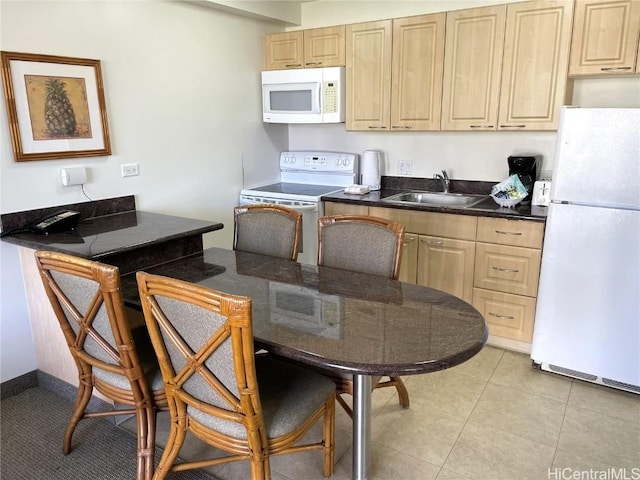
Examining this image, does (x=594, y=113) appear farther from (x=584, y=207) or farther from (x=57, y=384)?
(x=57, y=384)

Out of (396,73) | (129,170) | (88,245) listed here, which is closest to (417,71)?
(396,73)

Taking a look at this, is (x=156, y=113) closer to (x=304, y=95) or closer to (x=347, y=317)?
(x=304, y=95)

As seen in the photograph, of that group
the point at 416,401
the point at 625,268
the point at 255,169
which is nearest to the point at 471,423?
the point at 416,401

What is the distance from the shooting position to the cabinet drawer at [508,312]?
2924 mm

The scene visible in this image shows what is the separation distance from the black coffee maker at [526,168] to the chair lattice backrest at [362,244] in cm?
147

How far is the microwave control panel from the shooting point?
11.5 ft

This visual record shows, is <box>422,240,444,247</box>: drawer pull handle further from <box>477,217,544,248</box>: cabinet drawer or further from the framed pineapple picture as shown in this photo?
the framed pineapple picture

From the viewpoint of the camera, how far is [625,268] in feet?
7.91

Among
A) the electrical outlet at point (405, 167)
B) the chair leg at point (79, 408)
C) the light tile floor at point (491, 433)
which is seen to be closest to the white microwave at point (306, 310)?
the light tile floor at point (491, 433)

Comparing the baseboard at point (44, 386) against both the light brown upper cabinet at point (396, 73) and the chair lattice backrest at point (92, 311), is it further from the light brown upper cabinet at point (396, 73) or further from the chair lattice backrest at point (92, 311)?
the light brown upper cabinet at point (396, 73)

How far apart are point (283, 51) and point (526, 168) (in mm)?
2016

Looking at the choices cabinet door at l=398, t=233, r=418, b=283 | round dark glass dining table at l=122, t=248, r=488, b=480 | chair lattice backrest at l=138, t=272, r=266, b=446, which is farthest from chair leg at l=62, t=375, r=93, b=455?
cabinet door at l=398, t=233, r=418, b=283

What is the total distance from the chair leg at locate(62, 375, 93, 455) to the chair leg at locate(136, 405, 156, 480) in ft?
1.05

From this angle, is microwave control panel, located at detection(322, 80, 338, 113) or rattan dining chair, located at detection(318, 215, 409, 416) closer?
rattan dining chair, located at detection(318, 215, 409, 416)
